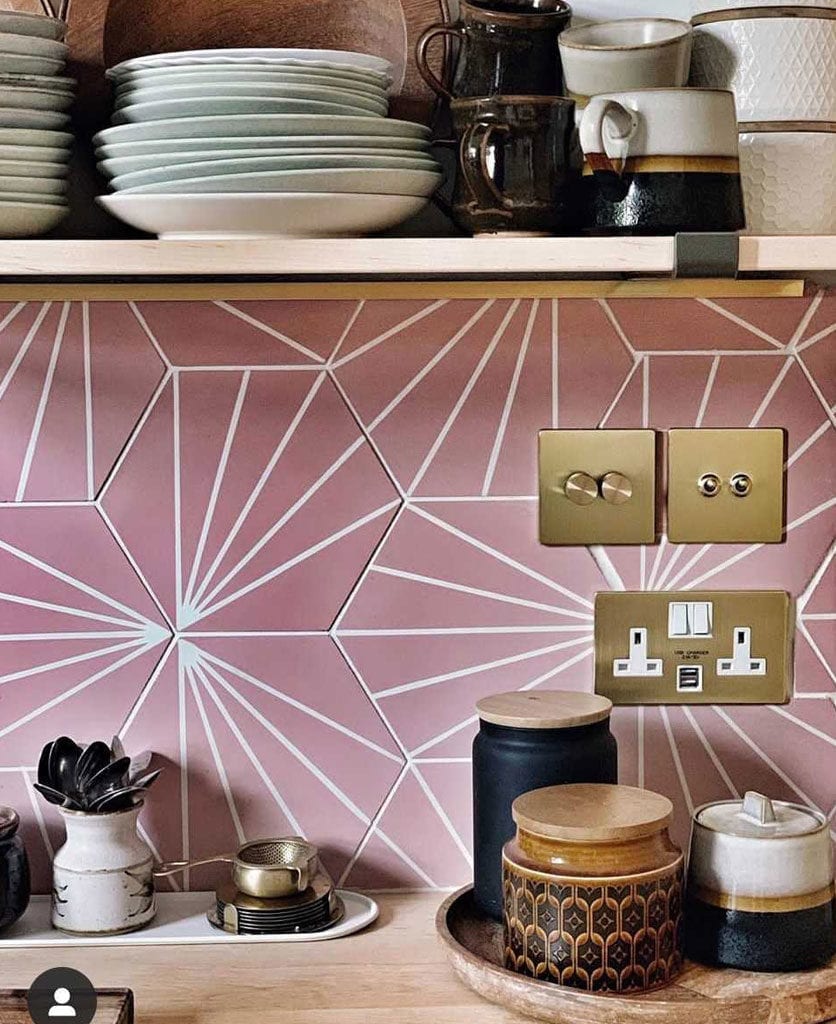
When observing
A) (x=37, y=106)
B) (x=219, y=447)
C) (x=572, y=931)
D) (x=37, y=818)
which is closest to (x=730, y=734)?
(x=572, y=931)

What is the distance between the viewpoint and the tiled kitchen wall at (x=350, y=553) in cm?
125

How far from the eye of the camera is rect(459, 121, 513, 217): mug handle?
1.06 meters

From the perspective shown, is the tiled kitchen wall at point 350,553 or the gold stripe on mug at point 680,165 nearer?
the gold stripe on mug at point 680,165

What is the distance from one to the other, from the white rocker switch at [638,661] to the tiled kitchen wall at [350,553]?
39mm

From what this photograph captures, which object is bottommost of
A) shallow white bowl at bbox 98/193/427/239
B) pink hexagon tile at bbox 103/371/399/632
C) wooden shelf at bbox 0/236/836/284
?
pink hexagon tile at bbox 103/371/399/632

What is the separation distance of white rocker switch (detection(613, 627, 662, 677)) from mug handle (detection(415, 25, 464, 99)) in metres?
0.51

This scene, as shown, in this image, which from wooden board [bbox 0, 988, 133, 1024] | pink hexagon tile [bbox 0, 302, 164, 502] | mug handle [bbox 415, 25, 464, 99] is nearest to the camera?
wooden board [bbox 0, 988, 133, 1024]

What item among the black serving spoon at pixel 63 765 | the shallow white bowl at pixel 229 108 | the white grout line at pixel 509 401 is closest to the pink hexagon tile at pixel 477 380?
the white grout line at pixel 509 401

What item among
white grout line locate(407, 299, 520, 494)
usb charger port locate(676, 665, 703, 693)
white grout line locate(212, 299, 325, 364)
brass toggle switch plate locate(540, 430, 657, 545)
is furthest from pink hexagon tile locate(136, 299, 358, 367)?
usb charger port locate(676, 665, 703, 693)

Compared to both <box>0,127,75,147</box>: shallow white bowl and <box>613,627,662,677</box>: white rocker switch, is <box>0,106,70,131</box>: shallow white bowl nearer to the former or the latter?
<box>0,127,75,147</box>: shallow white bowl

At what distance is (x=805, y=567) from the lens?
1279mm

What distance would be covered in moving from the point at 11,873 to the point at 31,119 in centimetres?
62

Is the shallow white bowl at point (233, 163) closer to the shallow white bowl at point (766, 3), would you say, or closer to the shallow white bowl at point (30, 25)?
the shallow white bowl at point (30, 25)

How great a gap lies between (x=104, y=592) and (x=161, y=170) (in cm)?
43
